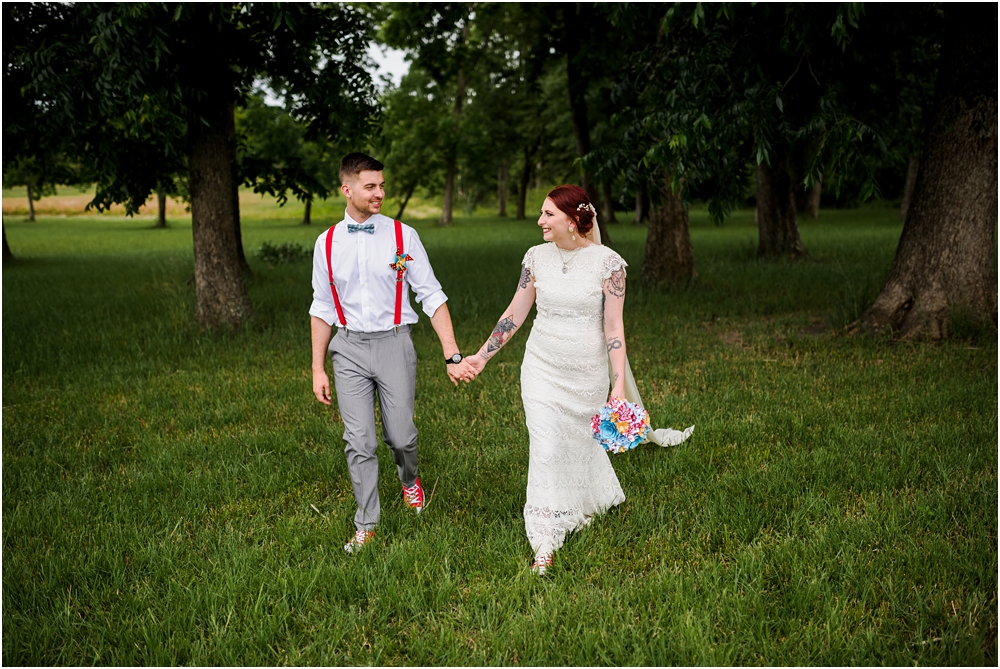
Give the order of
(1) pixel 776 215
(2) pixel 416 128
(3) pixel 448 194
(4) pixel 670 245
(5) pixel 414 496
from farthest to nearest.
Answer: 1. (3) pixel 448 194
2. (2) pixel 416 128
3. (1) pixel 776 215
4. (4) pixel 670 245
5. (5) pixel 414 496

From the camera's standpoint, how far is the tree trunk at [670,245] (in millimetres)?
13859

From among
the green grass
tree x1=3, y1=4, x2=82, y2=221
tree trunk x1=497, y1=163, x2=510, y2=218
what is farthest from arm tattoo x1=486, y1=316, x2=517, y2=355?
tree trunk x1=497, y1=163, x2=510, y2=218

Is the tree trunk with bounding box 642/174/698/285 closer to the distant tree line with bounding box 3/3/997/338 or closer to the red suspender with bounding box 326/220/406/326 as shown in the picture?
the distant tree line with bounding box 3/3/997/338

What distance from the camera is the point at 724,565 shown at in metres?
4.12

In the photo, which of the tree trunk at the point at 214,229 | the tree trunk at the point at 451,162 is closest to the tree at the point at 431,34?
the tree trunk at the point at 214,229

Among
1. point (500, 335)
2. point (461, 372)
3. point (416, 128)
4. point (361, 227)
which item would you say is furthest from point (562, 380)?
point (416, 128)

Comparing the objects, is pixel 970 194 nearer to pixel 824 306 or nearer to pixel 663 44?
Result: pixel 824 306

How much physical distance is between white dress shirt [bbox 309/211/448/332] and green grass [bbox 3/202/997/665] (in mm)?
1252

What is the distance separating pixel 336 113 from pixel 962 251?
842 cm

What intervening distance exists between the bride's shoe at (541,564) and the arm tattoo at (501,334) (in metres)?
1.20

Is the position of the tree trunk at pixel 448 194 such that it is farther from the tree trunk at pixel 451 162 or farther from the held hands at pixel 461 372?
the held hands at pixel 461 372

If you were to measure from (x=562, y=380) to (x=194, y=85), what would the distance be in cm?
777

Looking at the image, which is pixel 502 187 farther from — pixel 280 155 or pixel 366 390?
pixel 366 390

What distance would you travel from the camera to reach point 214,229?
35.1 feet
